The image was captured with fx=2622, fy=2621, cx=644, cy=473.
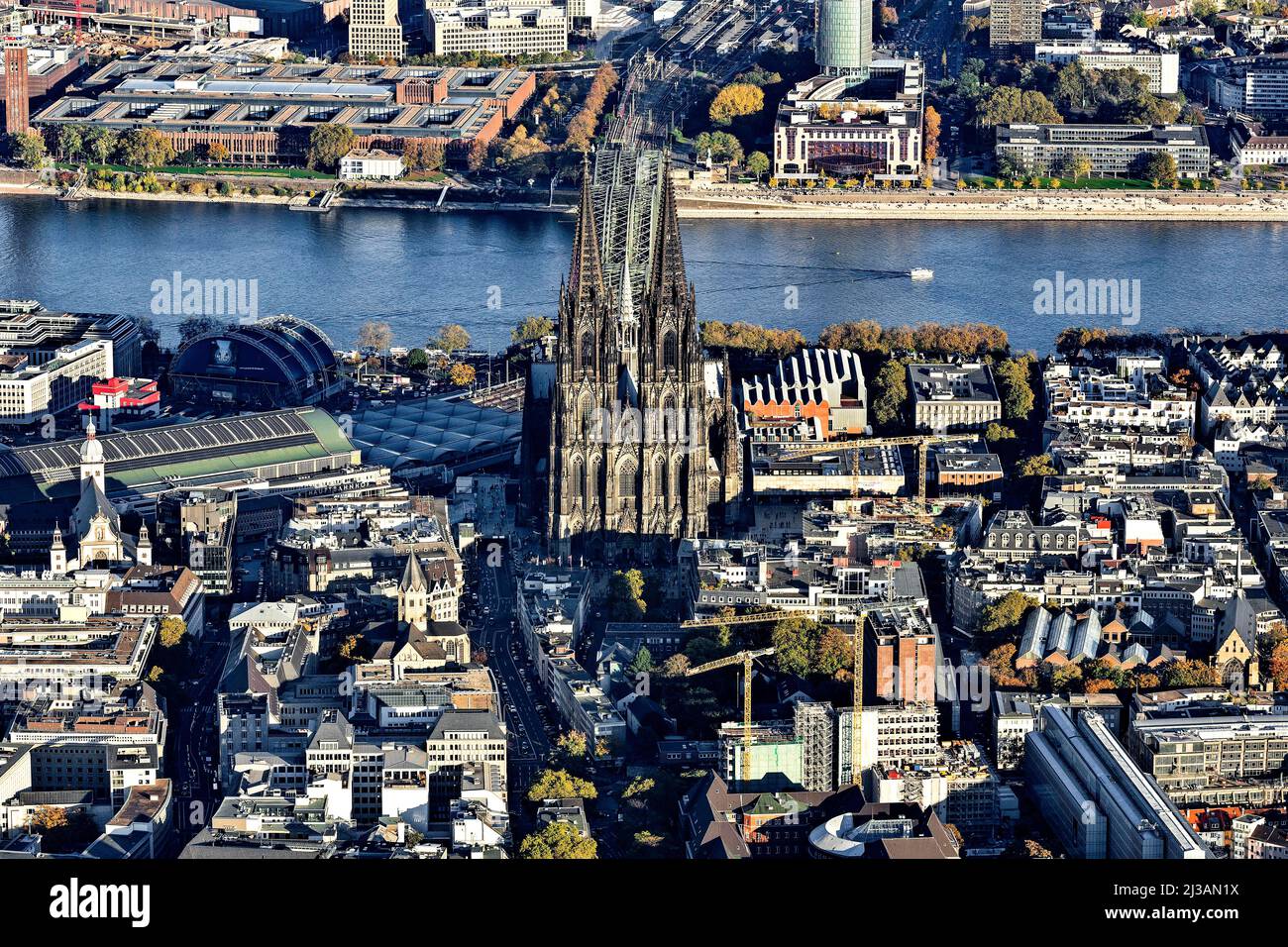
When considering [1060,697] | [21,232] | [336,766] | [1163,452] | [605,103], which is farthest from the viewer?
[605,103]

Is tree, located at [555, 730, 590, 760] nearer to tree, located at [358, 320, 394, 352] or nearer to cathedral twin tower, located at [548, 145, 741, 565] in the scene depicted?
cathedral twin tower, located at [548, 145, 741, 565]

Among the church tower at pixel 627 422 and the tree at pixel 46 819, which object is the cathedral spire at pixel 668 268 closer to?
the church tower at pixel 627 422

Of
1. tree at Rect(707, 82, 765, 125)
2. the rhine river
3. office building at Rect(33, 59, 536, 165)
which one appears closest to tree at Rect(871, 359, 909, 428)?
the rhine river

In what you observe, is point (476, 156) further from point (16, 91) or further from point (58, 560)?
point (58, 560)

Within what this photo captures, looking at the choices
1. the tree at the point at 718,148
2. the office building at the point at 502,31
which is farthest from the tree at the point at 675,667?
the office building at the point at 502,31

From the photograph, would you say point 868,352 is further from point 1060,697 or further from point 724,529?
point 1060,697

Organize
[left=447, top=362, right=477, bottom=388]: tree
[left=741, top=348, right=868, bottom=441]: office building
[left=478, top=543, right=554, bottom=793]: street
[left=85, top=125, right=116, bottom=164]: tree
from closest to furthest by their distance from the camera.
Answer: [left=478, top=543, right=554, bottom=793]: street
[left=741, top=348, right=868, bottom=441]: office building
[left=447, top=362, right=477, bottom=388]: tree
[left=85, top=125, right=116, bottom=164]: tree
